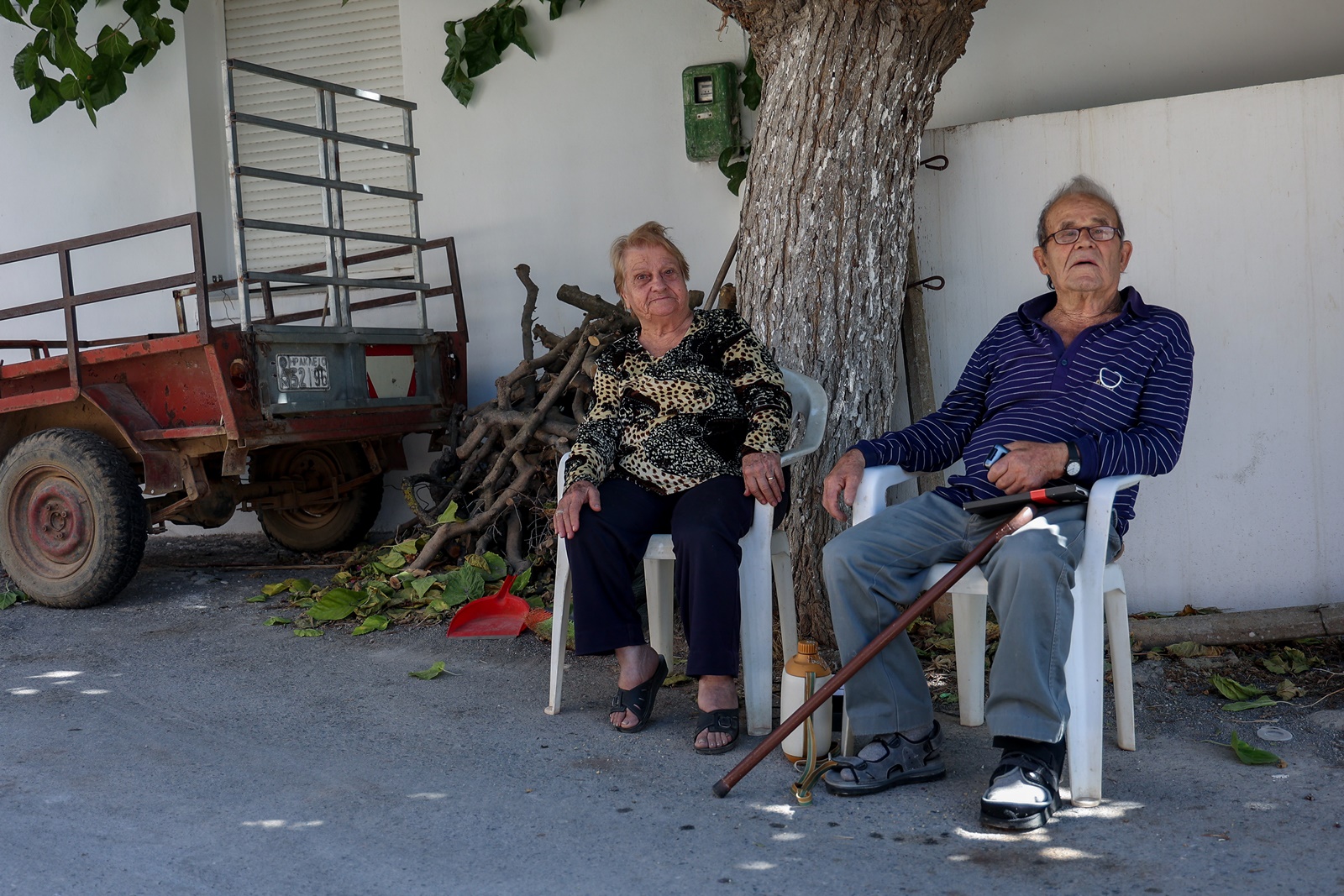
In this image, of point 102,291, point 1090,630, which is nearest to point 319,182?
point 102,291

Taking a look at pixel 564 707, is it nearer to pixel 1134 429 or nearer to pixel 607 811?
pixel 607 811

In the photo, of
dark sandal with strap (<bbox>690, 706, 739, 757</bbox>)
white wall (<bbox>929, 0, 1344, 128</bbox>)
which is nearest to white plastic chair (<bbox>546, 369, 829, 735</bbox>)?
dark sandal with strap (<bbox>690, 706, 739, 757</bbox>)

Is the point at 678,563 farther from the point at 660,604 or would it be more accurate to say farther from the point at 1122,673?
the point at 1122,673

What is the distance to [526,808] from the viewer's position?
283cm

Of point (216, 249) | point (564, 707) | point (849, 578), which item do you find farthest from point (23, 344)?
point (849, 578)

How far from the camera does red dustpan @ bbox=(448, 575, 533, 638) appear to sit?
4602 millimetres

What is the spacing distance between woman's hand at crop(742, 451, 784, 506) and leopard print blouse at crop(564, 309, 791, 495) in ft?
0.43

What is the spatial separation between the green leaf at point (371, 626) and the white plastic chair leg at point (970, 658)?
247 centimetres

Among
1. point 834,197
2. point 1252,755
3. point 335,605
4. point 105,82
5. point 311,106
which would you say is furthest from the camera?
point 311,106

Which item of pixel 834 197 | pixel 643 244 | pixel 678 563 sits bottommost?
pixel 678 563

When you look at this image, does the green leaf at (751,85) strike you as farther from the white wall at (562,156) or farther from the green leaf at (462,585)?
the green leaf at (462,585)

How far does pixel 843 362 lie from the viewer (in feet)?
13.1

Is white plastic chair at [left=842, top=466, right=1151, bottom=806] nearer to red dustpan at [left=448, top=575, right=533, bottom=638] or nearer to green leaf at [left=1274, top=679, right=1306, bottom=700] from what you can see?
green leaf at [left=1274, top=679, right=1306, bottom=700]

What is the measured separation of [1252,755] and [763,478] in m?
1.40
